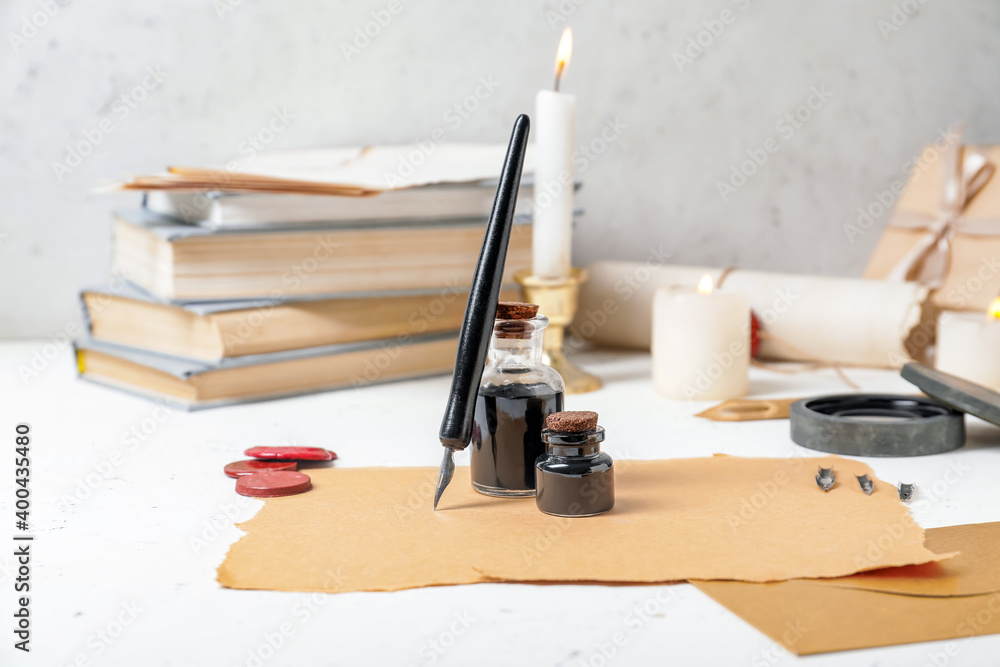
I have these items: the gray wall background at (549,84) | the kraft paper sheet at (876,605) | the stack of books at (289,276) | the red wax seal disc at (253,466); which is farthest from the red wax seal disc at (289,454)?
the gray wall background at (549,84)

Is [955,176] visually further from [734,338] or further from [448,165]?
[448,165]

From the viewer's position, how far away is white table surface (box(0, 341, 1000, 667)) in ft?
1.52

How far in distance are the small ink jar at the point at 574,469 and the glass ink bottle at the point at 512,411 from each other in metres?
0.04

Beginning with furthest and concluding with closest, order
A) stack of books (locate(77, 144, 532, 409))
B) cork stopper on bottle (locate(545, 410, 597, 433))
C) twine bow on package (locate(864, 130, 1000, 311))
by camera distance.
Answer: twine bow on package (locate(864, 130, 1000, 311)) < stack of books (locate(77, 144, 532, 409)) < cork stopper on bottle (locate(545, 410, 597, 433))

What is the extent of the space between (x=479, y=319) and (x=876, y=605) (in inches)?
11.7

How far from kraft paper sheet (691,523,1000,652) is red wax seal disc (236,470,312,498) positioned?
0.31 metres

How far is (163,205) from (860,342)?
2.82ft

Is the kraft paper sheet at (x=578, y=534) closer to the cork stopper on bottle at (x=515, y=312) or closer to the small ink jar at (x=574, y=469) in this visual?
the small ink jar at (x=574, y=469)

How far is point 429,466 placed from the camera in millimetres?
778

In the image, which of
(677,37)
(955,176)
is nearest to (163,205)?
(677,37)

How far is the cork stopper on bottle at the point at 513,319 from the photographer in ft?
2.28

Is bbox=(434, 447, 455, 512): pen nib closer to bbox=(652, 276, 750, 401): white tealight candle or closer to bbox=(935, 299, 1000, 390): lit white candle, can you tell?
bbox=(652, 276, 750, 401): white tealight candle

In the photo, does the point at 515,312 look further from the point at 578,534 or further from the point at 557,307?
the point at 557,307

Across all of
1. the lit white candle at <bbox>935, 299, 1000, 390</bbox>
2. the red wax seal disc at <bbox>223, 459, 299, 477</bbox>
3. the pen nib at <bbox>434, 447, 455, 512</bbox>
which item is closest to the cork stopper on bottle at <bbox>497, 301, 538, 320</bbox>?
the pen nib at <bbox>434, 447, 455, 512</bbox>
